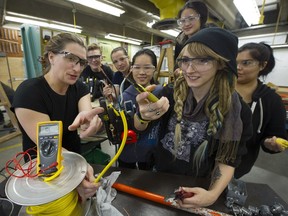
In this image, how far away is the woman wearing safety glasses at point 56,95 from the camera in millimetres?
858

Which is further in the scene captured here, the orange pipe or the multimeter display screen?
the orange pipe

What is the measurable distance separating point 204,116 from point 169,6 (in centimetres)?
292

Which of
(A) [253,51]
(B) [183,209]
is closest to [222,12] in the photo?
(A) [253,51]

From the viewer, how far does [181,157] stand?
854 millimetres

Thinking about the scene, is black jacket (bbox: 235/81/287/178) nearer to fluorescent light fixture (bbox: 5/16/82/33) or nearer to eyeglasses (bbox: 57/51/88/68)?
eyeglasses (bbox: 57/51/88/68)

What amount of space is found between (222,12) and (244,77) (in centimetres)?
325

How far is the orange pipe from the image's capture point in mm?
644

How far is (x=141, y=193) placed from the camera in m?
0.67

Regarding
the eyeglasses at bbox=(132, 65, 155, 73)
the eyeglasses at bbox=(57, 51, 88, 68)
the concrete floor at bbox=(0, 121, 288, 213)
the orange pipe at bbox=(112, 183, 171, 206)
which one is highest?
the eyeglasses at bbox=(57, 51, 88, 68)

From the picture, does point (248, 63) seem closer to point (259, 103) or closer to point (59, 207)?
point (259, 103)

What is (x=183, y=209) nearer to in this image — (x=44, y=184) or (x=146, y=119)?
(x=146, y=119)

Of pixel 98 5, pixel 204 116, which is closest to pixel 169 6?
pixel 98 5

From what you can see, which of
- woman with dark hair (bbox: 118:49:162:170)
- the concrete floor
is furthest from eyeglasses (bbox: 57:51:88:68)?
the concrete floor

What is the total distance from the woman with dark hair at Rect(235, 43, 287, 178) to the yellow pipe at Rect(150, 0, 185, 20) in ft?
7.50
